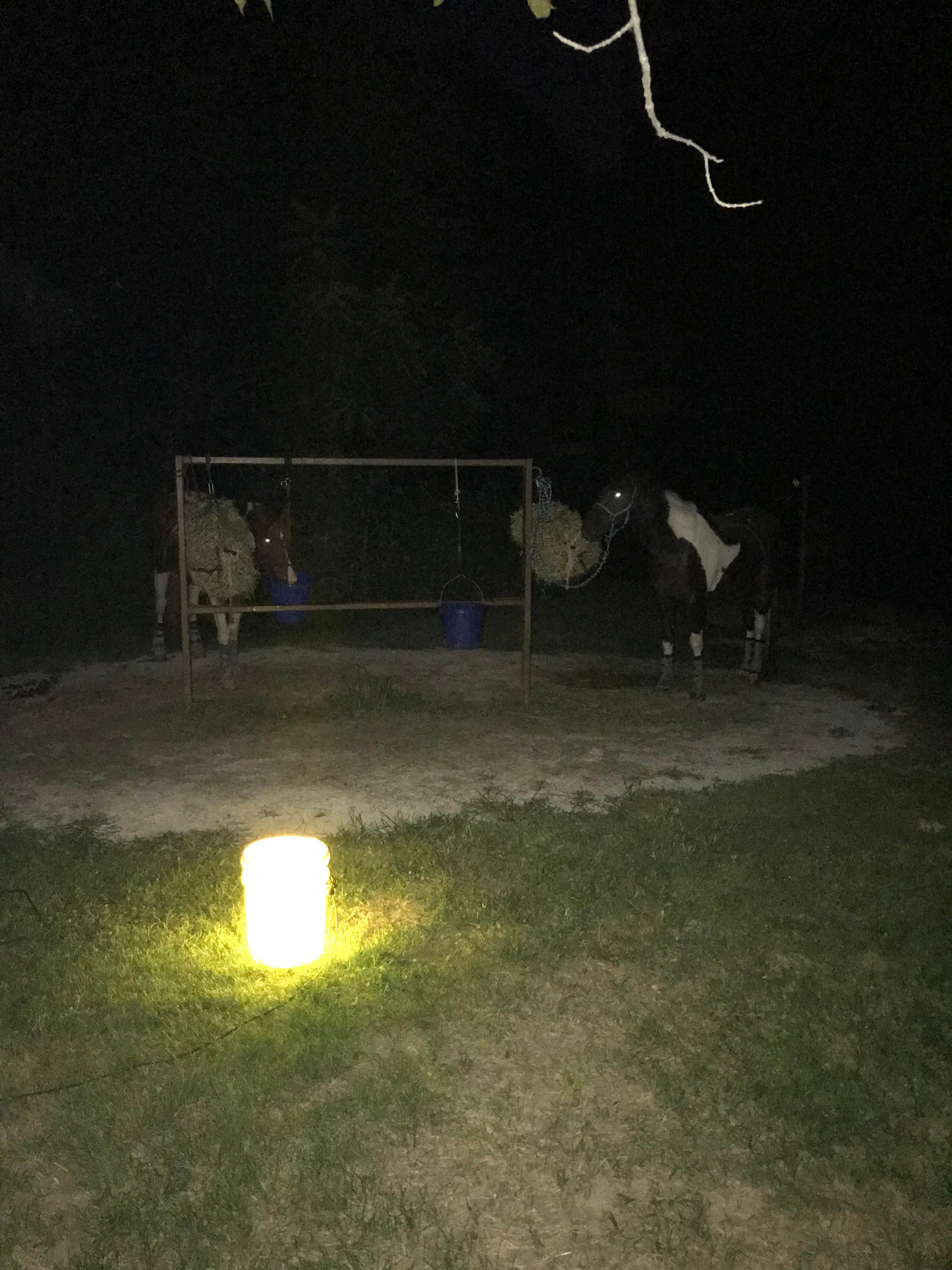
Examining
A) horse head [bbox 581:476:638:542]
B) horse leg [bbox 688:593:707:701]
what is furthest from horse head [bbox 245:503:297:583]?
horse leg [bbox 688:593:707:701]

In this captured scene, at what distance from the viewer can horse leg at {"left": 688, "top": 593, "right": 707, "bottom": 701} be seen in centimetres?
815

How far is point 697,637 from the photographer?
8281mm

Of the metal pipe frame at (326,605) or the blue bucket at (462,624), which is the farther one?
the blue bucket at (462,624)

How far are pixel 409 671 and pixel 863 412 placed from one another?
1059cm

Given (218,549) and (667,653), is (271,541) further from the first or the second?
(667,653)

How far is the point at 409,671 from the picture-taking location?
30.6ft

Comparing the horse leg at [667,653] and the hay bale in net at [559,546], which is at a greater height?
the hay bale in net at [559,546]

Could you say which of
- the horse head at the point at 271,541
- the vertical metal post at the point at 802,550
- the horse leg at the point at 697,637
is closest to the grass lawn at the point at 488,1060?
the horse leg at the point at 697,637

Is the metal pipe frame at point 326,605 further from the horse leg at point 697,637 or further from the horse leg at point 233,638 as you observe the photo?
→ the horse leg at point 697,637

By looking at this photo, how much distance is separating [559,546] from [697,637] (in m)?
1.31

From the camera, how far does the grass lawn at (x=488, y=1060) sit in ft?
8.73

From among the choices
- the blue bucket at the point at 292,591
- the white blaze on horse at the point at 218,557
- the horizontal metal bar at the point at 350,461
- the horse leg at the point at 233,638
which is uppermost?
the horizontal metal bar at the point at 350,461

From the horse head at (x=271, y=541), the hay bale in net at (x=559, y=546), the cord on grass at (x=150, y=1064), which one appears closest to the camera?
the cord on grass at (x=150, y=1064)

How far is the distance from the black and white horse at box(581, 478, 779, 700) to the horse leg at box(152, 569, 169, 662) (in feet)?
13.3
